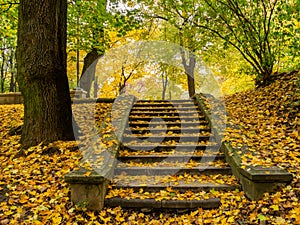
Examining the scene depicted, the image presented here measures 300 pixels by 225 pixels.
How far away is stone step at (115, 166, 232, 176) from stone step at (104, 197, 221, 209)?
0.81 metres

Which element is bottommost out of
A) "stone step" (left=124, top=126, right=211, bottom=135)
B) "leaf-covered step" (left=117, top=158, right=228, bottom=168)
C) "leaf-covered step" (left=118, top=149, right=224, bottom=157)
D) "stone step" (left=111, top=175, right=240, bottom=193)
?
"stone step" (left=111, top=175, right=240, bottom=193)

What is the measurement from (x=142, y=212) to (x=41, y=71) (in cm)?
339

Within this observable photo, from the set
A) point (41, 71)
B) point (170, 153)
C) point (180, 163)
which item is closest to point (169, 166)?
point (180, 163)

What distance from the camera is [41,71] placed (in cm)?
531

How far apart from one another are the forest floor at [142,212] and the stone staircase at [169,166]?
16 cm

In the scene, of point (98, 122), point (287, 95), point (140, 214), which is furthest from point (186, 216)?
point (287, 95)

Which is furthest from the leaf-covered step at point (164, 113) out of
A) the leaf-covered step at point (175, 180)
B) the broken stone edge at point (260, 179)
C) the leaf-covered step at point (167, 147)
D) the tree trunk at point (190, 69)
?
the tree trunk at point (190, 69)

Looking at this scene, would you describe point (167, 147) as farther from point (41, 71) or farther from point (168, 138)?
point (41, 71)

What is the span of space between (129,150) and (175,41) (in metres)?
12.7

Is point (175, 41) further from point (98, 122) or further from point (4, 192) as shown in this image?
point (4, 192)

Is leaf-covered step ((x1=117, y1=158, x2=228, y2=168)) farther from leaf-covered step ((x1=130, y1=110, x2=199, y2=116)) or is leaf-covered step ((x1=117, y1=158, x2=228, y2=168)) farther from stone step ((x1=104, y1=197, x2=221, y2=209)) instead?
leaf-covered step ((x1=130, y1=110, x2=199, y2=116))

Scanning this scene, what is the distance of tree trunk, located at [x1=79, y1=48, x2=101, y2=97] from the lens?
1342cm

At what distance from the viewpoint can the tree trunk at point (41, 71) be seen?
529 centimetres

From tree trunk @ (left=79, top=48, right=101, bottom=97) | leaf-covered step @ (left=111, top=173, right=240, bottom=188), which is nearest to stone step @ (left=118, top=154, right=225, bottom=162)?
leaf-covered step @ (left=111, top=173, right=240, bottom=188)
